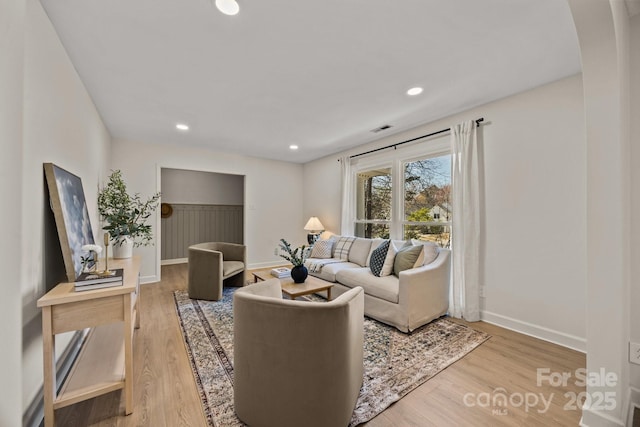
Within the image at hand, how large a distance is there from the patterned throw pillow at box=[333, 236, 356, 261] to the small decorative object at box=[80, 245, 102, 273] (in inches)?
116

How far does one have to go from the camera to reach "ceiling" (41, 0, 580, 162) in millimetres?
1577

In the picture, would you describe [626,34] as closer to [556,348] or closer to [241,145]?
[556,348]

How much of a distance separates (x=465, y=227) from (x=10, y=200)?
3379 mm

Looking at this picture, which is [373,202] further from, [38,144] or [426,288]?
[38,144]

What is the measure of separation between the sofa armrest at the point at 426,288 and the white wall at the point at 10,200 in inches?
98.2

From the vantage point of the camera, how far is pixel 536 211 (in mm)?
2506

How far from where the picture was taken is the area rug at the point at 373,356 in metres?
1.58

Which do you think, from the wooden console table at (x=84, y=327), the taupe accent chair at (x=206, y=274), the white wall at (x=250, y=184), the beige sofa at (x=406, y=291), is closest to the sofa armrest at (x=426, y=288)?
the beige sofa at (x=406, y=291)

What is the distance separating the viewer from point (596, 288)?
4.62 ft

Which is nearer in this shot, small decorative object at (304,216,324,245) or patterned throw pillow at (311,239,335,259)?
patterned throw pillow at (311,239,335,259)

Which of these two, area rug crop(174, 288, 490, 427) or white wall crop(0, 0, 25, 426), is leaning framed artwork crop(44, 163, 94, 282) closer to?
white wall crop(0, 0, 25, 426)

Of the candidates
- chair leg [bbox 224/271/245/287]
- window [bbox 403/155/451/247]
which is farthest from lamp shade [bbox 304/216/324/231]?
window [bbox 403/155/451/247]

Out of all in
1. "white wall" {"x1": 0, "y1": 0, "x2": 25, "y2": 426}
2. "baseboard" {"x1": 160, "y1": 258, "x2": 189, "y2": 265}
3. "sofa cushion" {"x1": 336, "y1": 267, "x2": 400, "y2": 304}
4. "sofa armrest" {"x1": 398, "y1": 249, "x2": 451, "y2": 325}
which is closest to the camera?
"white wall" {"x1": 0, "y1": 0, "x2": 25, "y2": 426}

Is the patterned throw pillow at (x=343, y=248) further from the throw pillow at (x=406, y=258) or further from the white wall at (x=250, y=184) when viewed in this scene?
the white wall at (x=250, y=184)
